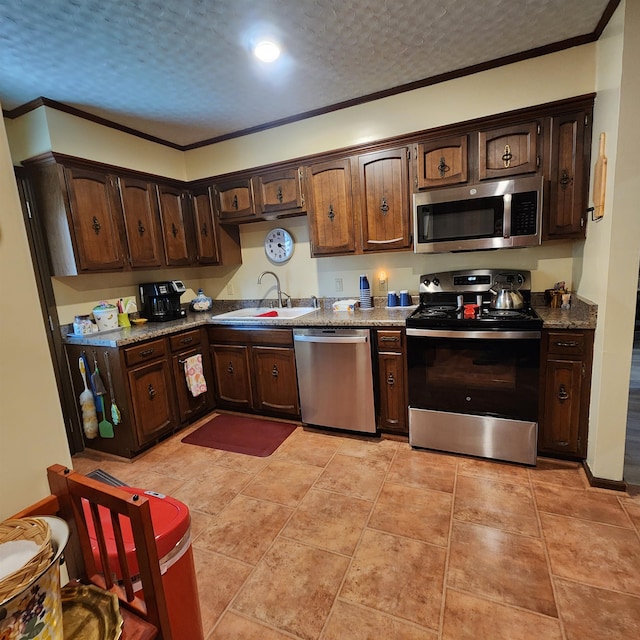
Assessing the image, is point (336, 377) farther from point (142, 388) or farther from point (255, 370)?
point (142, 388)

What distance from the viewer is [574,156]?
2219 mm

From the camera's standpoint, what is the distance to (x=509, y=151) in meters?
2.36

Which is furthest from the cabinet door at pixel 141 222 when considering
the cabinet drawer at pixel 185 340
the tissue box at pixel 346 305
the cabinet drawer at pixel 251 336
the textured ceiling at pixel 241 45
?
the tissue box at pixel 346 305

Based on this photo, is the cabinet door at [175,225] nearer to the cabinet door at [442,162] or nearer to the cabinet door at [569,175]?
the cabinet door at [442,162]

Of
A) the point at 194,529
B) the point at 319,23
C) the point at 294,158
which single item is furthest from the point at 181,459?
the point at 319,23

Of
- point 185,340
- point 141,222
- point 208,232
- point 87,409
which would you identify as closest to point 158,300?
point 185,340

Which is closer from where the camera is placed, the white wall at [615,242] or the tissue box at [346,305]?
the white wall at [615,242]

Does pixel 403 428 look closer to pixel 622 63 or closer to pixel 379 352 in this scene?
pixel 379 352

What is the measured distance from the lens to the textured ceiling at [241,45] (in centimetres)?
176

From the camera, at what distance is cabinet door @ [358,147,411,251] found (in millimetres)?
2629

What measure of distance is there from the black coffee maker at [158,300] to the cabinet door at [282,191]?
110cm

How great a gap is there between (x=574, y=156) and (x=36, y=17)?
3.01 metres

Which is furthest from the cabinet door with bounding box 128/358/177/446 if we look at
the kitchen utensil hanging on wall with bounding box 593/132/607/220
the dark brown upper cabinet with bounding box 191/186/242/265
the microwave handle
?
the kitchen utensil hanging on wall with bounding box 593/132/607/220

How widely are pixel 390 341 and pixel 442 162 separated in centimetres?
131
